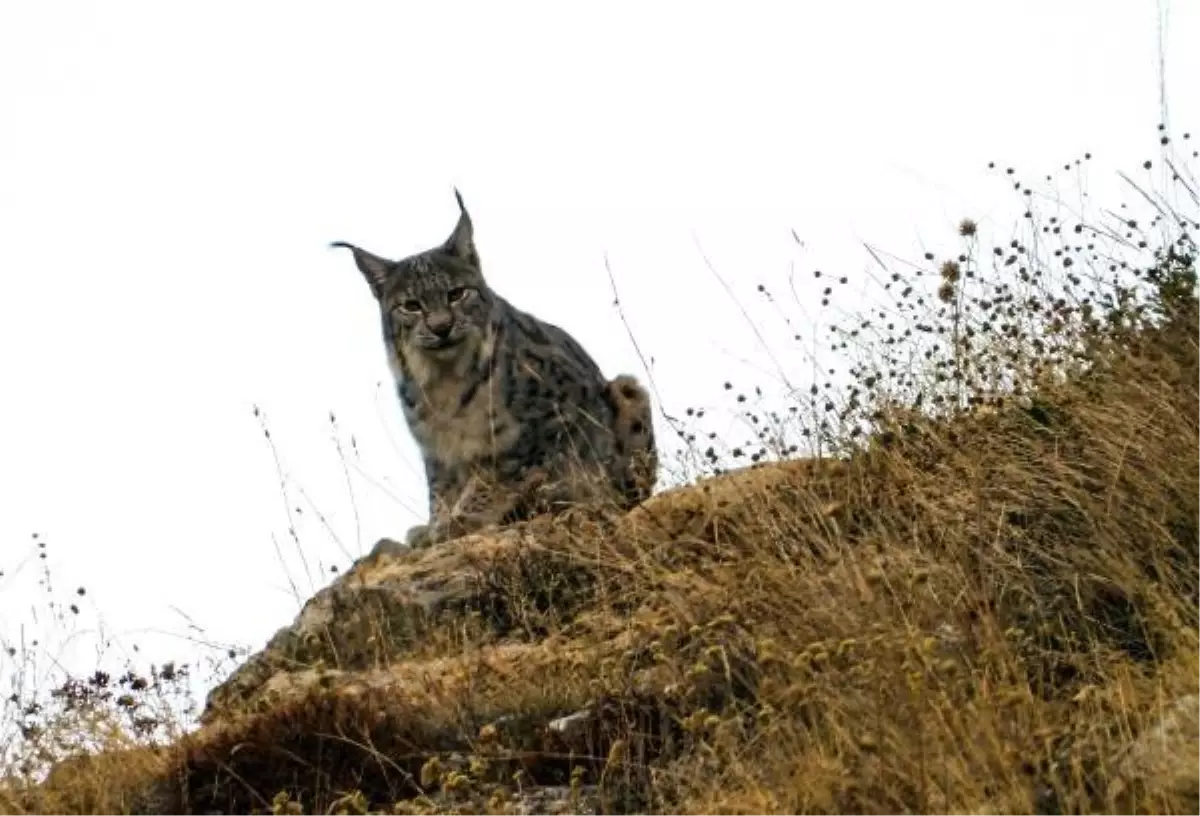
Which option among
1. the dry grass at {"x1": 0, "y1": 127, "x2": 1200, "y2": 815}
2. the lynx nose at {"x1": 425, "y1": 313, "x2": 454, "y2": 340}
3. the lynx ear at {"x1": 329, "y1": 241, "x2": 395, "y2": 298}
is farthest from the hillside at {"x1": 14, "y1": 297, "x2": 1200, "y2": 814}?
the lynx ear at {"x1": 329, "y1": 241, "x2": 395, "y2": 298}

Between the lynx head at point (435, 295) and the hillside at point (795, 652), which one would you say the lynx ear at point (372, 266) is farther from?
the hillside at point (795, 652)

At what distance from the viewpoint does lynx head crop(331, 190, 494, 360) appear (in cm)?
1221

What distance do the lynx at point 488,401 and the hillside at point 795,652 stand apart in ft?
3.28

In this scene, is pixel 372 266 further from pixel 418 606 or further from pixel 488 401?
pixel 418 606

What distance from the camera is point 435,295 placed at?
1230 cm

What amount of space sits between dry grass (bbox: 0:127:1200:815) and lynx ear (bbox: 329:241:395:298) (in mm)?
2412

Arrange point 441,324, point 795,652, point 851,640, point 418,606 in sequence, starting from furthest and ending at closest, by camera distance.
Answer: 1. point 441,324
2. point 418,606
3. point 795,652
4. point 851,640

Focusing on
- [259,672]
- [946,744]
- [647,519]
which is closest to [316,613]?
[259,672]

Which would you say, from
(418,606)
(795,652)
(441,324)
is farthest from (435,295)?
(795,652)

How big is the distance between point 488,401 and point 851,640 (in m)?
6.32

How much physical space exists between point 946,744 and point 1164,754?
23.3 inches

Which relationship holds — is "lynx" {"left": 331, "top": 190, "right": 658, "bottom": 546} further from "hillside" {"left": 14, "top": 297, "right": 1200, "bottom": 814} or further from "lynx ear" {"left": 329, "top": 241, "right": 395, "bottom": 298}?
"hillside" {"left": 14, "top": 297, "right": 1200, "bottom": 814}

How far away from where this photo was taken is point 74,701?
868 centimetres

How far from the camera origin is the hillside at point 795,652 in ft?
18.2
